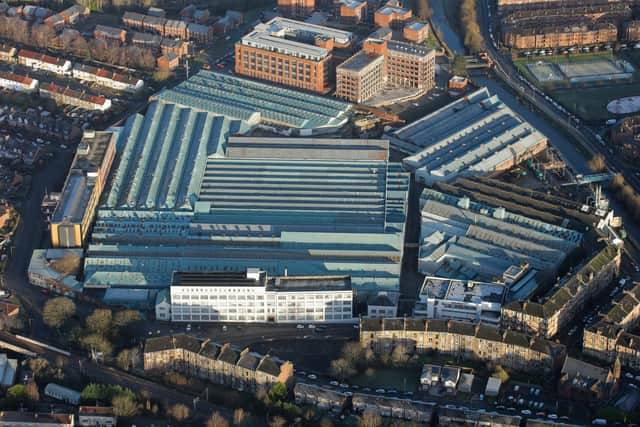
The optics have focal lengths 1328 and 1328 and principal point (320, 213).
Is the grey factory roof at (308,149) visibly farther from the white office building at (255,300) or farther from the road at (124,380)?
the road at (124,380)

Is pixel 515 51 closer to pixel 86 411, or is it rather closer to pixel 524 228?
pixel 524 228

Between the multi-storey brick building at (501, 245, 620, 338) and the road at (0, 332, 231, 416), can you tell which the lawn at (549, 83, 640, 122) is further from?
the road at (0, 332, 231, 416)

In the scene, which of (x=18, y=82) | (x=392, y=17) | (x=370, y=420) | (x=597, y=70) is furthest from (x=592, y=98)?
(x=370, y=420)

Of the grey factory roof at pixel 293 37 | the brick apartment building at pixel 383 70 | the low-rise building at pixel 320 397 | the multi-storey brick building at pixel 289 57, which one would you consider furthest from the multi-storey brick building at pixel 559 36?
the low-rise building at pixel 320 397

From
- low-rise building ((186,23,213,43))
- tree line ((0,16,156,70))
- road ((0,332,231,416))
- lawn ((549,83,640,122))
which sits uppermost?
low-rise building ((186,23,213,43))

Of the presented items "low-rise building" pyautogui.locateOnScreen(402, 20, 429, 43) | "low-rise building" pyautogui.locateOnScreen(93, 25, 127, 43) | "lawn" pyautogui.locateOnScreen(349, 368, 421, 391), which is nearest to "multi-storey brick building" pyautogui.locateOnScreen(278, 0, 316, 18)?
"low-rise building" pyautogui.locateOnScreen(402, 20, 429, 43)

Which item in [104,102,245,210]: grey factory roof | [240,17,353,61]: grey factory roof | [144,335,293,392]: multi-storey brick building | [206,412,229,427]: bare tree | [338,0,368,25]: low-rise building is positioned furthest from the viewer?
[338,0,368,25]: low-rise building
